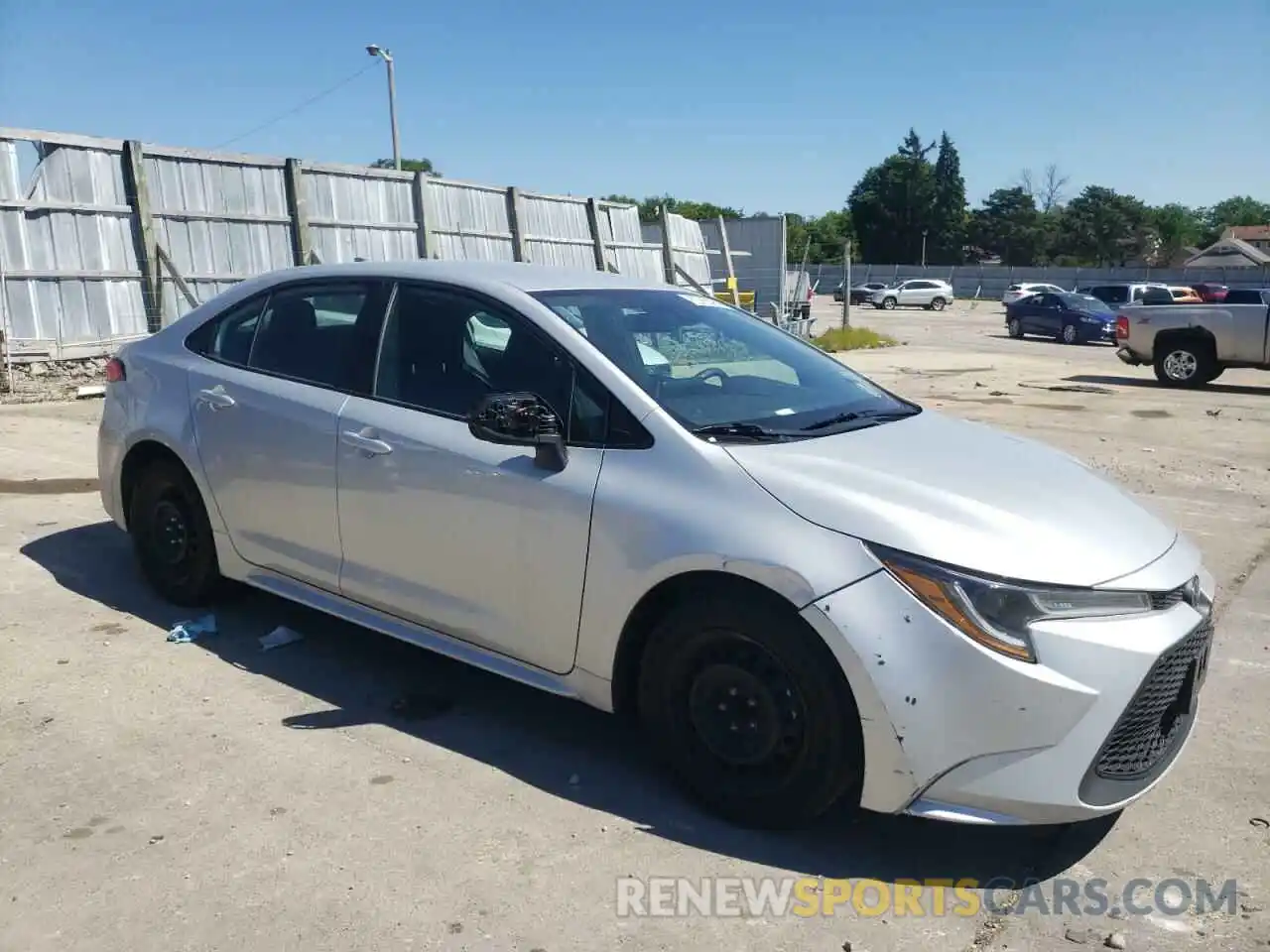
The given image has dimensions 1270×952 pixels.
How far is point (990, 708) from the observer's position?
2822 millimetres

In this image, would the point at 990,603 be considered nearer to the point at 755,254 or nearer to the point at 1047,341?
the point at 755,254

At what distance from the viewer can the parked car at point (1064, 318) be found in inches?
1244

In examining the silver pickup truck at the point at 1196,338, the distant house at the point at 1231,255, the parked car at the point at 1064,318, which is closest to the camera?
the silver pickup truck at the point at 1196,338

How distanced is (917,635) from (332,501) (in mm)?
2329

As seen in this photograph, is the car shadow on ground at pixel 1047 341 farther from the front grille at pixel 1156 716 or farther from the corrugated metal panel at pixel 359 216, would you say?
the front grille at pixel 1156 716

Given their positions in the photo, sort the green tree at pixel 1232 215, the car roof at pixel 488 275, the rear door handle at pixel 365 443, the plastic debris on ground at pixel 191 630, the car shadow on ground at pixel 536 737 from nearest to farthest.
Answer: the car shadow on ground at pixel 536 737
the rear door handle at pixel 365 443
the car roof at pixel 488 275
the plastic debris on ground at pixel 191 630
the green tree at pixel 1232 215

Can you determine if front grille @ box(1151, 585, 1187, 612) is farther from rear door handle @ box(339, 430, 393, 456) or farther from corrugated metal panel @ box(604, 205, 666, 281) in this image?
corrugated metal panel @ box(604, 205, 666, 281)

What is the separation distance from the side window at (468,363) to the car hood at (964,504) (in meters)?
0.58

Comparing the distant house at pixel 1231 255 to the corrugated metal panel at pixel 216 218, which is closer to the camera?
the corrugated metal panel at pixel 216 218

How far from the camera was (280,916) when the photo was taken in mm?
2814

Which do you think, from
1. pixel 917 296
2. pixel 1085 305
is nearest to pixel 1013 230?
pixel 917 296

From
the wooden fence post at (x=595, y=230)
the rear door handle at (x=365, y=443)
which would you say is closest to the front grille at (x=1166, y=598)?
the rear door handle at (x=365, y=443)

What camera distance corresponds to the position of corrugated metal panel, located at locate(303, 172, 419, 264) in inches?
611

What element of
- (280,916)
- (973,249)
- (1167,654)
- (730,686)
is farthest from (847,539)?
(973,249)
